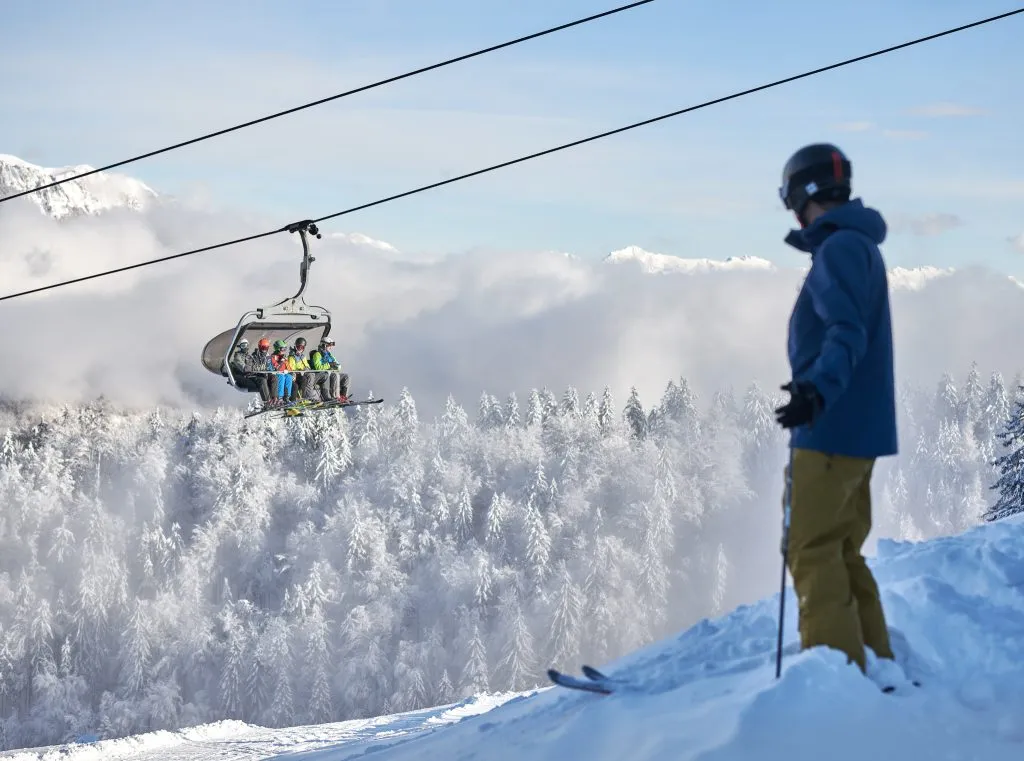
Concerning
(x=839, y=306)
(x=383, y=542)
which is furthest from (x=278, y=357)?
(x=383, y=542)

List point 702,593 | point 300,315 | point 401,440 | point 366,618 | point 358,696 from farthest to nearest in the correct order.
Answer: point 401,440
point 702,593
point 366,618
point 358,696
point 300,315

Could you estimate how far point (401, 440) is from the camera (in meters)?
109

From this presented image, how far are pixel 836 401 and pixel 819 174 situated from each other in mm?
976

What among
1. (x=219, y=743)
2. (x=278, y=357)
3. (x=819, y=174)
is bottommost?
(x=219, y=743)

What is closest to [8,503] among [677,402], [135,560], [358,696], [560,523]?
[135,560]

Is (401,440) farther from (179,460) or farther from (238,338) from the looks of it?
(238,338)

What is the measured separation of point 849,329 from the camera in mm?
4395

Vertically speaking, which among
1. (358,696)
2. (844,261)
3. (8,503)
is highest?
(8,503)

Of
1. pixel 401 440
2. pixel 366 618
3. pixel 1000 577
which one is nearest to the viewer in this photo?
pixel 1000 577

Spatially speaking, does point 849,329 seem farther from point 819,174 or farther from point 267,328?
point 267,328

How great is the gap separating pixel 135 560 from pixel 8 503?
47.0ft

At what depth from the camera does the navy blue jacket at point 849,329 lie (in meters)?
4.44

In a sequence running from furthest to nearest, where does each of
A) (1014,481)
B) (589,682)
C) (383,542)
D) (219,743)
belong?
(383,542) → (219,743) → (1014,481) → (589,682)

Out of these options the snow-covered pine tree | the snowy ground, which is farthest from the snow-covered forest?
the snowy ground
